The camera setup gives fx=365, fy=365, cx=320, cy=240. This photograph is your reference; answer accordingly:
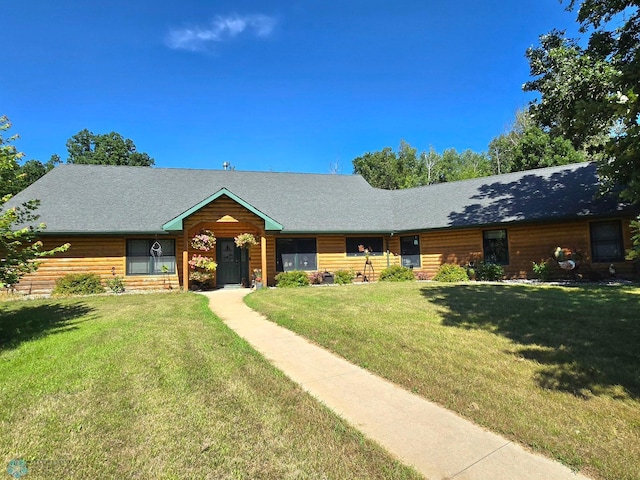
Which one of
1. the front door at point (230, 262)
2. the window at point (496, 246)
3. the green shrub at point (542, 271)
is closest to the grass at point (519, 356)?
the green shrub at point (542, 271)

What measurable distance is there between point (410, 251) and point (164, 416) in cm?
1626

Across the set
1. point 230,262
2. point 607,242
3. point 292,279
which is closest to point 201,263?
point 230,262

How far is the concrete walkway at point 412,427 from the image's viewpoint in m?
2.91

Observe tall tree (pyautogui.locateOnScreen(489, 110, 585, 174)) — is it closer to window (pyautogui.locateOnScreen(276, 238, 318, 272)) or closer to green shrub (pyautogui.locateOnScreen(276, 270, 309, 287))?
window (pyautogui.locateOnScreen(276, 238, 318, 272))

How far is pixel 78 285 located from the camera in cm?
1404

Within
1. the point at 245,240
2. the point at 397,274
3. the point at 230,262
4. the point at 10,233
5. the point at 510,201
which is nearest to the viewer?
the point at 10,233

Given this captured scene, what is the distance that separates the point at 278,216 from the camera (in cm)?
1767

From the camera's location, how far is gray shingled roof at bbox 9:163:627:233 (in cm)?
1512

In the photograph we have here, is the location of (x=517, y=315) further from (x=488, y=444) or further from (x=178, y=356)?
(x=178, y=356)

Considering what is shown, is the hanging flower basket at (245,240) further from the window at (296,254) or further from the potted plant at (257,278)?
the window at (296,254)

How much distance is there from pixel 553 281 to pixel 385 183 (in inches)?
1307

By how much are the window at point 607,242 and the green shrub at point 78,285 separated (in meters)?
19.5

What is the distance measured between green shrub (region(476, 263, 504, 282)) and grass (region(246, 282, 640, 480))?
16.1 feet

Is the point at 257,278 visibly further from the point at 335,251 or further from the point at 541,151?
the point at 541,151
